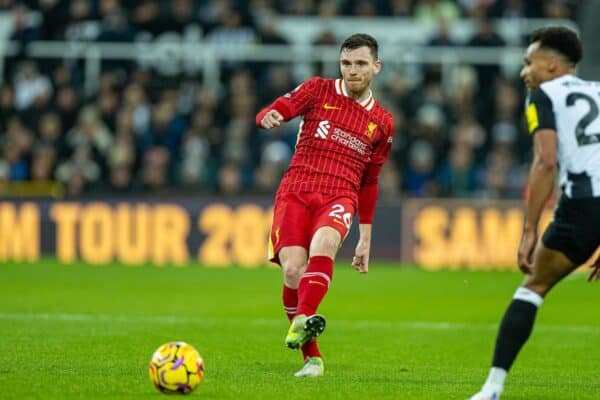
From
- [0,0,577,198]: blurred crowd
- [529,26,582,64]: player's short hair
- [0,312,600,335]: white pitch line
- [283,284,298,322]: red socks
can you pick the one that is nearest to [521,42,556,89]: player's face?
Answer: [529,26,582,64]: player's short hair

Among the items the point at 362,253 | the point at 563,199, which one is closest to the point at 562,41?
the point at 563,199

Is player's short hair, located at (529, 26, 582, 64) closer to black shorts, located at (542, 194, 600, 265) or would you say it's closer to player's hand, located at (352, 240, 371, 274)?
black shorts, located at (542, 194, 600, 265)

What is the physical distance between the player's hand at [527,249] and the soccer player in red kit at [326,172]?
1759 millimetres

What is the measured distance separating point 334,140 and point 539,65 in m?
2.13

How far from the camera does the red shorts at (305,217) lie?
338 inches

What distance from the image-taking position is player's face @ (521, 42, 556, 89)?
7125 mm

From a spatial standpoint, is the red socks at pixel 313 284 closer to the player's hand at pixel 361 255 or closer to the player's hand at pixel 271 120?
the player's hand at pixel 361 255

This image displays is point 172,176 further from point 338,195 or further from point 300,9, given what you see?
point 338,195

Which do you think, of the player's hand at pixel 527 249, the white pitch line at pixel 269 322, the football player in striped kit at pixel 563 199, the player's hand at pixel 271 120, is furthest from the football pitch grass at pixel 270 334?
the player's hand at pixel 271 120

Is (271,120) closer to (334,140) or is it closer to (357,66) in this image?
(334,140)

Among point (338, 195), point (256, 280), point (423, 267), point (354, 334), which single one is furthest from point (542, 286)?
point (423, 267)

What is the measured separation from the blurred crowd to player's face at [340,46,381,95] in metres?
12.4

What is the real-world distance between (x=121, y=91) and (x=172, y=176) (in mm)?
2223

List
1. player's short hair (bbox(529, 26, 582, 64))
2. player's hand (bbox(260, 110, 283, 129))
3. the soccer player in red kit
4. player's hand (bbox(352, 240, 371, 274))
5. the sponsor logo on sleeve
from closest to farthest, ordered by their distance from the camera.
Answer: the sponsor logo on sleeve
player's short hair (bbox(529, 26, 582, 64))
player's hand (bbox(260, 110, 283, 129))
the soccer player in red kit
player's hand (bbox(352, 240, 371, 274))
